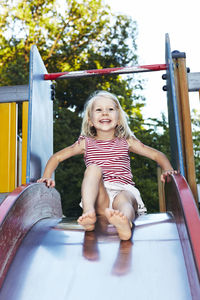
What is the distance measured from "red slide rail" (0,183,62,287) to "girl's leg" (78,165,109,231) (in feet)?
0.74

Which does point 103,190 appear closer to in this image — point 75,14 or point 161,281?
point 161,281

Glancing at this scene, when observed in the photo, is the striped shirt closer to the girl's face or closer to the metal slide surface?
the girl's face

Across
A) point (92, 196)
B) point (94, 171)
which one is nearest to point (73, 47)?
point (94, 171)

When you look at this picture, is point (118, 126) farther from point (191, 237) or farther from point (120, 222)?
point (191, 237)

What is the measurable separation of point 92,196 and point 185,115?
38.7 inches

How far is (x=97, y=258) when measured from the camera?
4.42 feet

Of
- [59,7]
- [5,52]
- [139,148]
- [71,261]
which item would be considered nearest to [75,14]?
[59,7]

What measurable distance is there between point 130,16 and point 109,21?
0.67m

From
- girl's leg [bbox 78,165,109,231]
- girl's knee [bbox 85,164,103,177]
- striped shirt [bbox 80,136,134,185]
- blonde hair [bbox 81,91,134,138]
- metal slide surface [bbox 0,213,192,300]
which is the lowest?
metal slide surface [bbox 0,213,192,300]

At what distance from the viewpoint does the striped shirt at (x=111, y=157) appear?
2135 mm

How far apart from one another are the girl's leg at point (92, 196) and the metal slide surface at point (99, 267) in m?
0.08

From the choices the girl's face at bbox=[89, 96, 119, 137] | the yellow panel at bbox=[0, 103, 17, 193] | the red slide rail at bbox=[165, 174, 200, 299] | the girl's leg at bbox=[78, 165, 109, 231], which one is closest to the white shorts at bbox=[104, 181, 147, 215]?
A: the girl's leg at bbox=[78, 165, 109, 231]

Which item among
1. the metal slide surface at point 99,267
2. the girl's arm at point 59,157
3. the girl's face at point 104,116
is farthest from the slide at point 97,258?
the girl's face at point 104,116

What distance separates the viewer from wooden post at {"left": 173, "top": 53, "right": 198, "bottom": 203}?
220 cm
